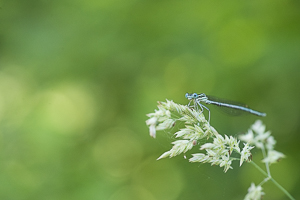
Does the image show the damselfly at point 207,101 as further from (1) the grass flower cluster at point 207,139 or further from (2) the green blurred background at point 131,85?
(2) the green blurred background at point 131,85

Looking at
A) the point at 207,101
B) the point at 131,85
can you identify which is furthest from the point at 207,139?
the point at 131,85

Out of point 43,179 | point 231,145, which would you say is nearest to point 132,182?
point 43,179

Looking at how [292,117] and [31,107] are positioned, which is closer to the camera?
[292,117]

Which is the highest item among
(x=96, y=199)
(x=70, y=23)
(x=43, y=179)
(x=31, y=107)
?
(x=70, y=23)

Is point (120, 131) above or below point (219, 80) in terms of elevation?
above

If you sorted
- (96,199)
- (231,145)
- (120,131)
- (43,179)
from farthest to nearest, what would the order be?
(120,131) → (43,179) → (96,199) → (231,145)

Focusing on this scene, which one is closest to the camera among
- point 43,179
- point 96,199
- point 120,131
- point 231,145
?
point 231,145

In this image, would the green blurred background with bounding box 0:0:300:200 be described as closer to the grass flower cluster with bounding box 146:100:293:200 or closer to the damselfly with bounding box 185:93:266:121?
the damselfly with bounding box 185:93:266:121

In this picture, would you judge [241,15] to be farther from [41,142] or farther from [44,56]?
[41,142]
